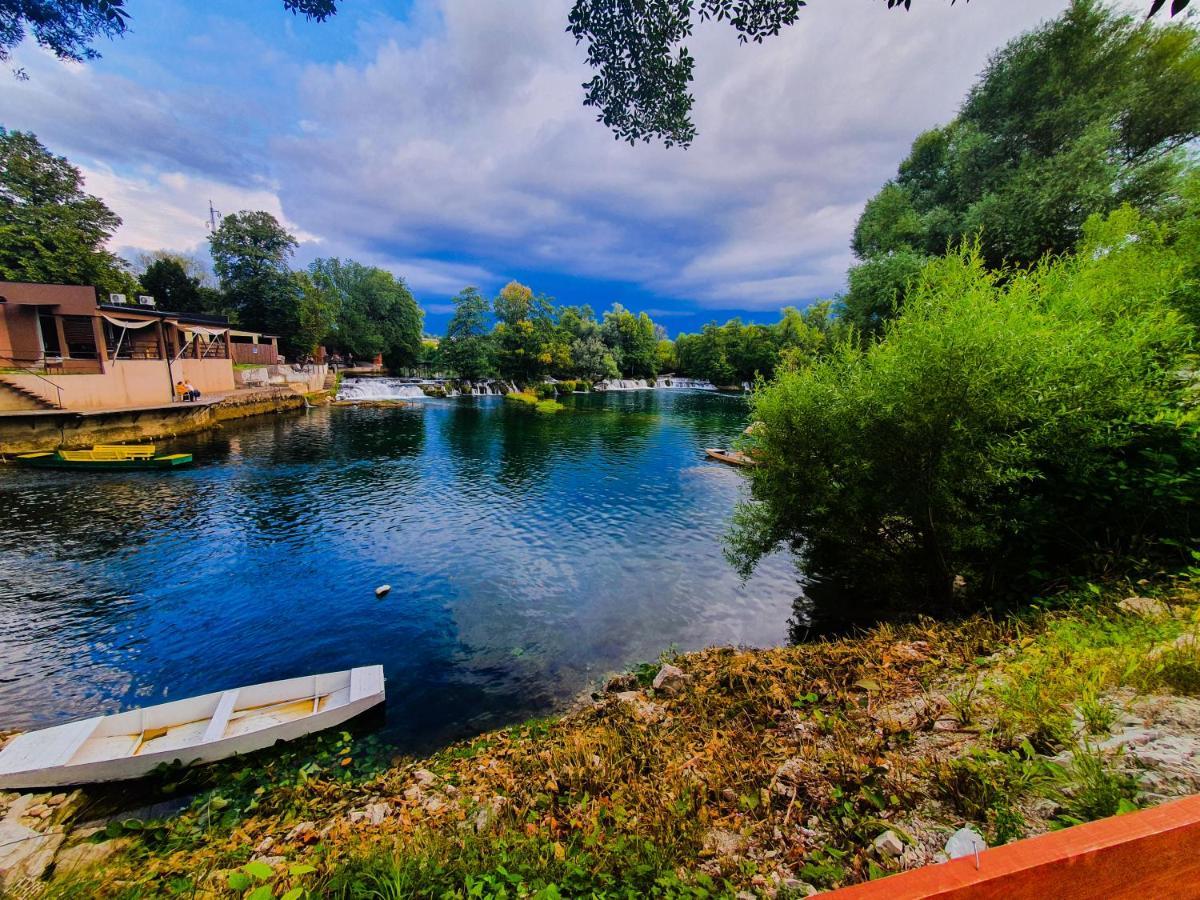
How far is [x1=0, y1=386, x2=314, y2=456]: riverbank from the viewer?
24.8 m

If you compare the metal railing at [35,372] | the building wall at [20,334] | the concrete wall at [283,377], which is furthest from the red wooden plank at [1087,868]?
the concrete wall at [283,377]

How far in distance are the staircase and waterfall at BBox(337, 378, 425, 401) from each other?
96.6 ft

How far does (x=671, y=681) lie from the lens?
8.59 meters

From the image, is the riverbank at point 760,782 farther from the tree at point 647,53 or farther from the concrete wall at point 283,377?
the concrete wall at point 283,377

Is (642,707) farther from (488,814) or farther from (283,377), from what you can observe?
(283,377)

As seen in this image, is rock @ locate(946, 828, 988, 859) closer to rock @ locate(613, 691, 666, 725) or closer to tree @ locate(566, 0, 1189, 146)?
rock @ locate(613, 691, 666, 725)

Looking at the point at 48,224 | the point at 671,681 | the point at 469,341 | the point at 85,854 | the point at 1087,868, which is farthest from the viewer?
the point at 469,341

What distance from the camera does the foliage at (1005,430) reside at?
25.1 feet

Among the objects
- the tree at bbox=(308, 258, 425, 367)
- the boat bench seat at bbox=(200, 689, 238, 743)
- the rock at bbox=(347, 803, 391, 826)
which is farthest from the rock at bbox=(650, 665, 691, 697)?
the tree at bbox=(308, 258, 425, 367)

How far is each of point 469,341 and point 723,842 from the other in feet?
243

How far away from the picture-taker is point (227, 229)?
5397 centimetres

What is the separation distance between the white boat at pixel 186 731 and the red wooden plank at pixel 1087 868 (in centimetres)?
1000

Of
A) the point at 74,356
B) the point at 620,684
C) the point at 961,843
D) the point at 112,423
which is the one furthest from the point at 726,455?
the point at 74,356

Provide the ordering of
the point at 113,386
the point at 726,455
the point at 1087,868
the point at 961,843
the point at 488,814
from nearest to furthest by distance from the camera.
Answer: the point at 1087,868
the point at 961,843
the point at 488,814
the point at 113,386
the point at 726,455
